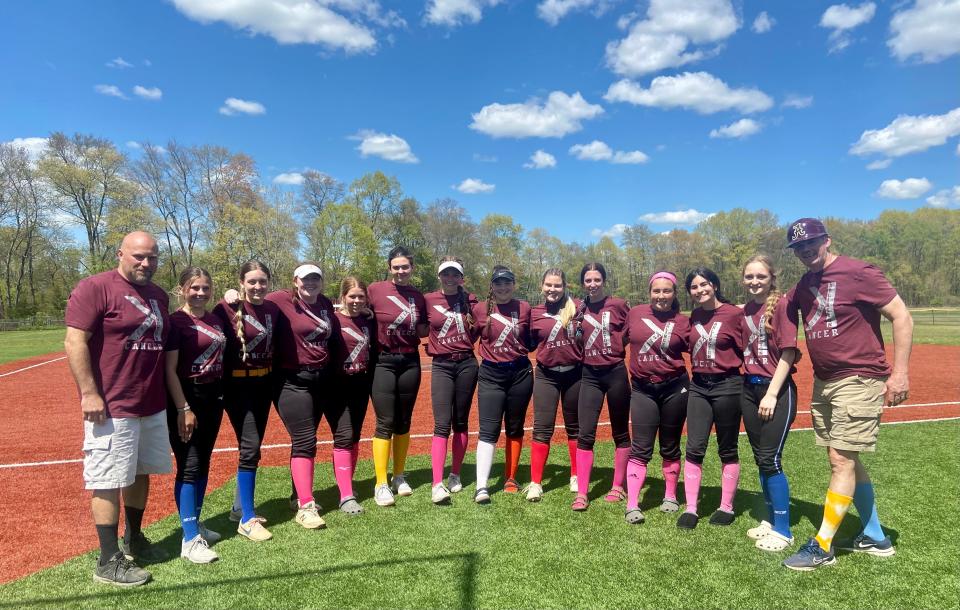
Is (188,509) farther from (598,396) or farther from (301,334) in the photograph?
(598,396)

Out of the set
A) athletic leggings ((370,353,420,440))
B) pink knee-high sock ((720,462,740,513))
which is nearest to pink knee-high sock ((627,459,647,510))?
pink knee-high sock ((720,462,740,513))

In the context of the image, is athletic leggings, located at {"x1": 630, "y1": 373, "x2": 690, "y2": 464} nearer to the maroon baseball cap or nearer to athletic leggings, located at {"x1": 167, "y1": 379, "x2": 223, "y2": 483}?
the maroon baseball cap

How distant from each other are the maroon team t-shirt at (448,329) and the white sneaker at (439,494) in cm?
117

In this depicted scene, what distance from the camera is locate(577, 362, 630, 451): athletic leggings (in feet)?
14.2

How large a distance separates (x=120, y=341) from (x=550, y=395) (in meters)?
3.23

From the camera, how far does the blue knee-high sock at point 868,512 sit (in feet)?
11.5

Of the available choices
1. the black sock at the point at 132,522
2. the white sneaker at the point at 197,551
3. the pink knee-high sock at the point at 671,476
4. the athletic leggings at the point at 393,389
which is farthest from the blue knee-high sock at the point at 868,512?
the black sock at the point at 132,522

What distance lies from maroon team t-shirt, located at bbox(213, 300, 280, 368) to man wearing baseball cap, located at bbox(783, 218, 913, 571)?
149 inches

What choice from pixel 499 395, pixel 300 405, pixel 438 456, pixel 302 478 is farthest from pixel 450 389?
pixel 302 478

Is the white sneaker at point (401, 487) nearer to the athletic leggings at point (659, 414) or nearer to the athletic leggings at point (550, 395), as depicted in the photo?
the athletic leggings at point (550, 395)

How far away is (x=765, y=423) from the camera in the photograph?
368 centimetres

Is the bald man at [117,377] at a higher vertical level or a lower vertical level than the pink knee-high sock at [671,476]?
higher

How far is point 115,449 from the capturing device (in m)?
3.17

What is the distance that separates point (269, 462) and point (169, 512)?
1538mm
